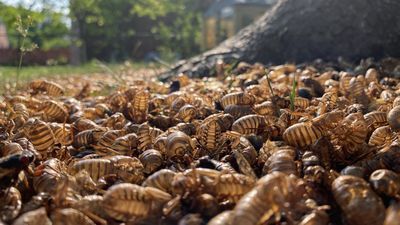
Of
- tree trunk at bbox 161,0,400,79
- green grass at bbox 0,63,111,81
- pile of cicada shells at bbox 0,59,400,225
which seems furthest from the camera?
green grass at bbox 0,63,111,81

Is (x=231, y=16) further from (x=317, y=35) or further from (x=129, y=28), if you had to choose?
(x=317, y=35)

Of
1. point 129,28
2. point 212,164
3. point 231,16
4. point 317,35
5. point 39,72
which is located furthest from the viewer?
point 129,28

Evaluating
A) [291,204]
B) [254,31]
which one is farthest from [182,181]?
[254,31]

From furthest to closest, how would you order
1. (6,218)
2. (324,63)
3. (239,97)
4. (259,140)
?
(324,63)
(239,97)
(259,140)
(6,218)

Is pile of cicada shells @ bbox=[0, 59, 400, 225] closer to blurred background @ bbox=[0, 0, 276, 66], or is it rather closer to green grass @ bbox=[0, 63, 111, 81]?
green grass @ bbox=[0, 63, 111, 81]

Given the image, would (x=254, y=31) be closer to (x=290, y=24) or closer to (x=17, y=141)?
(x=290, y=24)

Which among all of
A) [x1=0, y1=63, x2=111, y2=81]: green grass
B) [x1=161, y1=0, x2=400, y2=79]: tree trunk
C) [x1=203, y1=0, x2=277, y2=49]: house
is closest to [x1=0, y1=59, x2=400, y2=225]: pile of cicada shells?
[x1=161, y1=0, x2=400, y2=79]: tree trunk

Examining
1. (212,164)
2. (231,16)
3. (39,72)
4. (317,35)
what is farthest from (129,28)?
(212,164)
